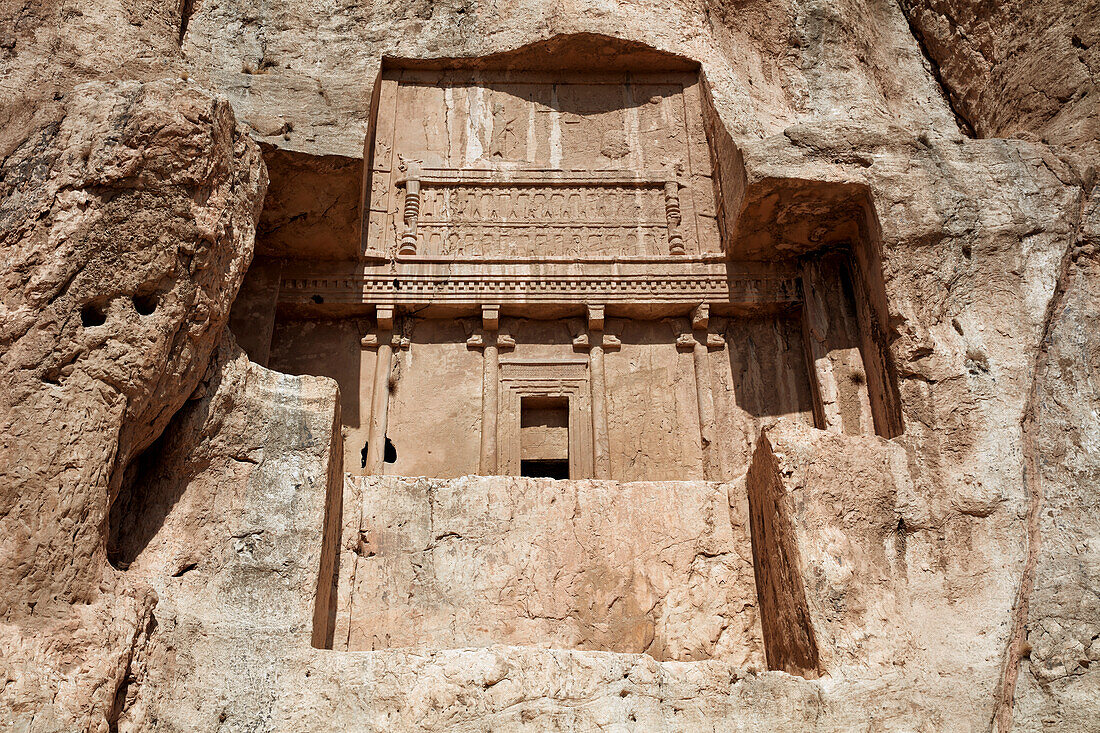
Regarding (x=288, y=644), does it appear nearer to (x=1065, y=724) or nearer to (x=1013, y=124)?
(x=1065, y=724)

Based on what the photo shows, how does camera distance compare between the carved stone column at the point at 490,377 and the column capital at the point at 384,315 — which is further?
the column capital at the point at 384,315

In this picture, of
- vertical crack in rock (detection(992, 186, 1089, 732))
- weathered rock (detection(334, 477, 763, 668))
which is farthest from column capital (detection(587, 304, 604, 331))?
vertical crack in rock (detection(992, 186, 1089, 732))

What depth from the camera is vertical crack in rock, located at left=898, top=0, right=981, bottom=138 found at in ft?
Result: 29.1

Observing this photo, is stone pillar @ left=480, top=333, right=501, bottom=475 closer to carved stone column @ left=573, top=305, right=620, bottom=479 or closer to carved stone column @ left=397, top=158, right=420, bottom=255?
carved stone column @ left=573, top=305, right=620, bottom=479

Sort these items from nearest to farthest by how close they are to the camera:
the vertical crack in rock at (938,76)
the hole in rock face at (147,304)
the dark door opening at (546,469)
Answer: the hole in rock face at (147,304)
the dark door opening at (546,469)
the vertical crack in rock at (938,76)

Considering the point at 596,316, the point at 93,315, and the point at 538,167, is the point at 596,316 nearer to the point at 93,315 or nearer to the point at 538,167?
the point at 538,167

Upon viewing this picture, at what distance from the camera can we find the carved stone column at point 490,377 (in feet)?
24.6

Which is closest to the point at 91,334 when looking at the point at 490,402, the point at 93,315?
the point at 93,315

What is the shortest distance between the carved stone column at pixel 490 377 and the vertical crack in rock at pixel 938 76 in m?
4.68

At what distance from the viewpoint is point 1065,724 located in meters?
5.13

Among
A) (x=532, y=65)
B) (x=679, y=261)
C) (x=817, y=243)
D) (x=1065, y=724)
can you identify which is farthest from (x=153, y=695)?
(x=532, y=65)

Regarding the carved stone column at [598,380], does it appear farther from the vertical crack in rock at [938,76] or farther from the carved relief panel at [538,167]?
the vertical crack in rock at [938,76]

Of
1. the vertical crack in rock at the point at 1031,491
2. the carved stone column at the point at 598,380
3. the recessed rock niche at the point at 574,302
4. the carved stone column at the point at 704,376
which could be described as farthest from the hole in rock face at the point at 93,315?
the vertical crack in rock at the point at 1031,491

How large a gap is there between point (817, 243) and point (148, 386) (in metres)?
5.36
